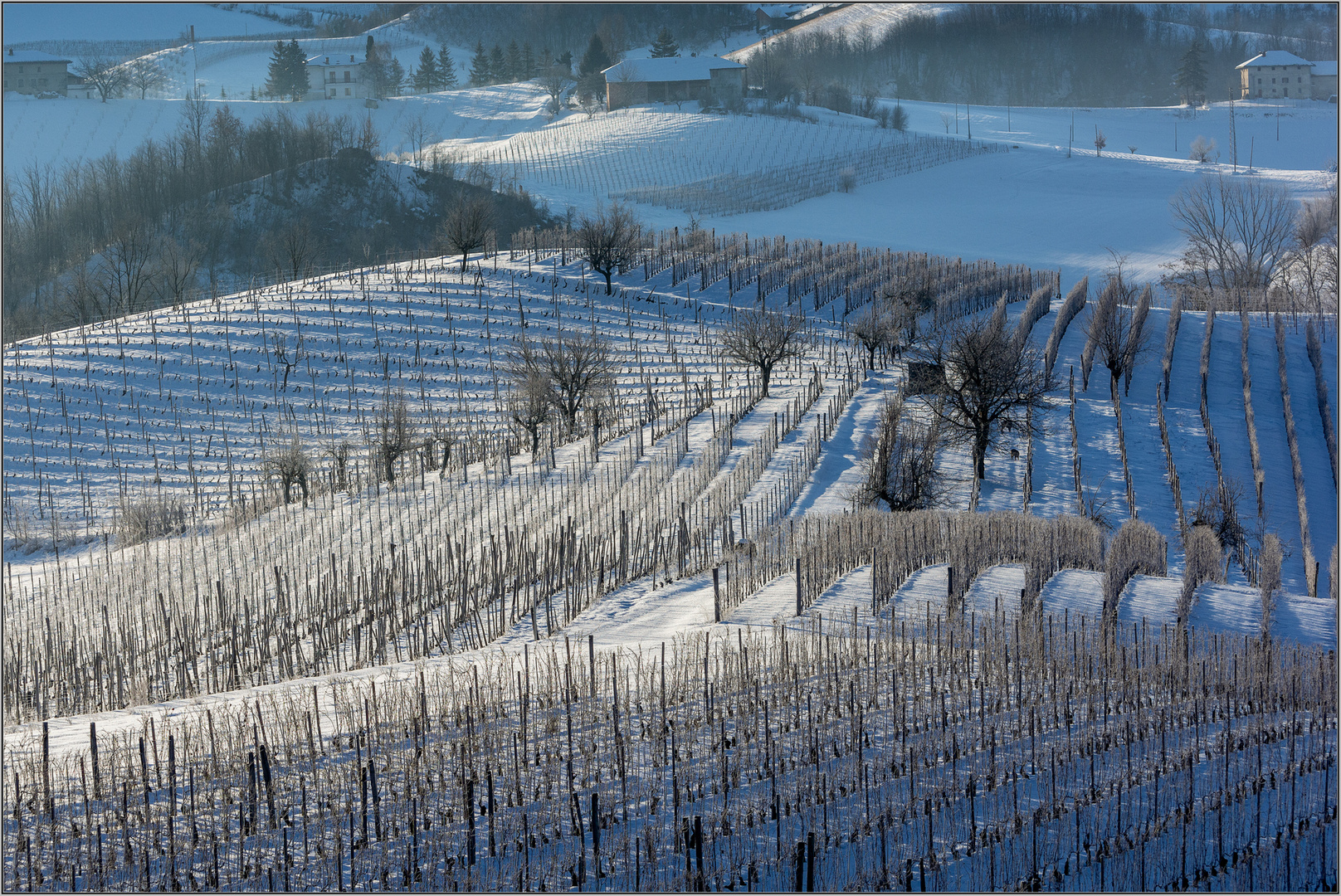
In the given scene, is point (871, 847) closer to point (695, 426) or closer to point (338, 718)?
point (338, 718)

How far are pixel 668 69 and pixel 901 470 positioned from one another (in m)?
81.4

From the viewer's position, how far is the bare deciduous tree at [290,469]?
22.1 m

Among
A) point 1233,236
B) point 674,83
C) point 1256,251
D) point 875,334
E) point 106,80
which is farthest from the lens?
point 106,80

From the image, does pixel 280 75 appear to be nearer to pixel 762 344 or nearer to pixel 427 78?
pixel 427 78

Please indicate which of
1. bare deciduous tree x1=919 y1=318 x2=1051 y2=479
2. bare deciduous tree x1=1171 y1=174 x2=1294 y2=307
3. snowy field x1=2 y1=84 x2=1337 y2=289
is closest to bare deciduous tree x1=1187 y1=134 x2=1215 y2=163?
snowy field x1=2 y1=84 x2=1337 y2=289

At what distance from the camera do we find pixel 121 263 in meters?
59.9

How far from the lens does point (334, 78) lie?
4377 inches

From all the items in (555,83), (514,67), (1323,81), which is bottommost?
(1323,81)

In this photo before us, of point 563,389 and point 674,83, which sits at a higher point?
point 674,83

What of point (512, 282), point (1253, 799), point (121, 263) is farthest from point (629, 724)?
point (121, 263)

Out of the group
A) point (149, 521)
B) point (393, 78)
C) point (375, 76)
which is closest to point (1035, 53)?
point (393, 78)

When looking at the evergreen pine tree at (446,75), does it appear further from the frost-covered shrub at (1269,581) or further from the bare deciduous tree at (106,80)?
the frost-covered shrub at (1269,581)

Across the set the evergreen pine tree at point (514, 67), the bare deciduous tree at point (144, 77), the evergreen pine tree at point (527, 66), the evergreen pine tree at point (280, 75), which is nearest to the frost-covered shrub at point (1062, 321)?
the evergreen pine tree at point (280, 75)

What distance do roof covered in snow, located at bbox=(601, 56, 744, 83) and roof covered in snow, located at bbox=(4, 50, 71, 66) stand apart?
178 ft
